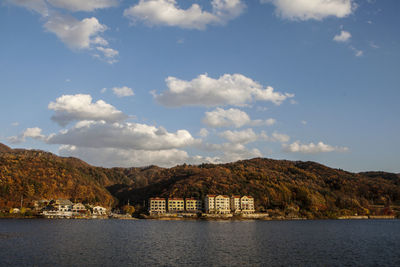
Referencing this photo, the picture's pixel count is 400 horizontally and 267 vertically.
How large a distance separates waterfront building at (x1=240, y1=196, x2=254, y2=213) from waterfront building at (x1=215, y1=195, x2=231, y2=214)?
7233 millimetres

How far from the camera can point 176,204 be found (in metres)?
192

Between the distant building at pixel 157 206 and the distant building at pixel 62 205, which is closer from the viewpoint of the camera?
the distant building at pixel 62 205

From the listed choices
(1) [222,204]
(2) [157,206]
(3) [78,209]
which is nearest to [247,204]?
(1) [222,204]

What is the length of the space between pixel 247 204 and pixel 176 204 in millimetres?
39547

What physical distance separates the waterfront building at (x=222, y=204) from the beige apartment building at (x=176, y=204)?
1974 centimetres

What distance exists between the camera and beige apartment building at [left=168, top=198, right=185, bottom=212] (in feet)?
622

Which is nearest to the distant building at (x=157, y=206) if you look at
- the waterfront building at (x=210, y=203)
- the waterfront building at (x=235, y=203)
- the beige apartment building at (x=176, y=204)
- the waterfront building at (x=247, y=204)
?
the beige apartment building at (x=176, y=204)

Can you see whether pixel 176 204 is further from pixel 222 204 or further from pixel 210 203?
pixel 222 204

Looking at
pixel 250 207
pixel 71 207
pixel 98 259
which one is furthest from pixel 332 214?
pixel 98 259

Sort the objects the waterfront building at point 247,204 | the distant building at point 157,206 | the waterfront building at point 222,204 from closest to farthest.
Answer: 1. the waterfront building at point 222,204
2. the waterfront building at point 247,204
3. the distant building at point 157,206

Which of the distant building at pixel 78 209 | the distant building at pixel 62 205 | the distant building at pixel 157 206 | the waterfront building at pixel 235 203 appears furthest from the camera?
the distant building at pixel 157 206

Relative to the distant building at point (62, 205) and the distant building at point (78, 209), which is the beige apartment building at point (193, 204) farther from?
the distant building at point (62, 205)

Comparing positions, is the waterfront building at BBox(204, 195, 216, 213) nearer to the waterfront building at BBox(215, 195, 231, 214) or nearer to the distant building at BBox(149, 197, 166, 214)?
the waterfront building at BBox(215, 195, 231, 214)

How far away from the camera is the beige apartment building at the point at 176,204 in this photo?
622ft
